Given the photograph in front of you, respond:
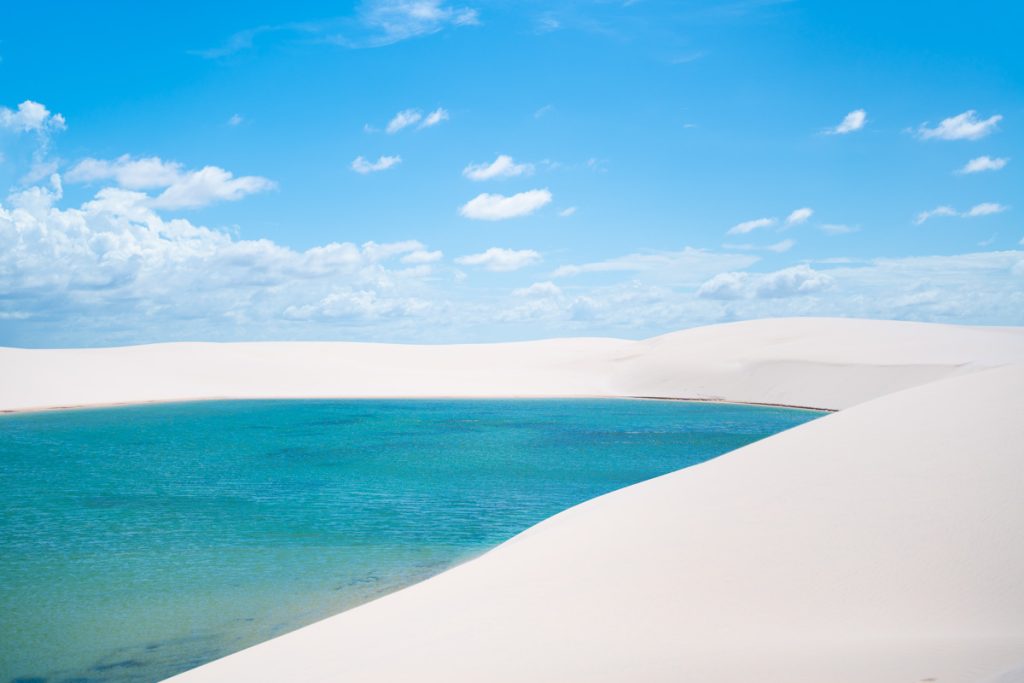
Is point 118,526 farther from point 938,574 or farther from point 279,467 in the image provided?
point 938,574

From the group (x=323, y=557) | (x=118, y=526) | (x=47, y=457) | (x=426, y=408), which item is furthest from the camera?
(x=426, y=408)

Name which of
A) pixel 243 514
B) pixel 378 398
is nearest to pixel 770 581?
pixel 243 514

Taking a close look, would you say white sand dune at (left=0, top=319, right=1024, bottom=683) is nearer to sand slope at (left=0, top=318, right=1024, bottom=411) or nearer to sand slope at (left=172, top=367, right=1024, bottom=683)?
sand slope at (left=172, top=367, right=1024, bottom=683)

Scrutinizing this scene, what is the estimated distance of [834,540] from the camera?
Answer: 8.26 meters

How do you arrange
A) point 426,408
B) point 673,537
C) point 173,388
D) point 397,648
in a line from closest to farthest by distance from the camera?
point 397,648, point 673,537, point 426,408, point 173,388

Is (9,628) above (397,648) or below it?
below

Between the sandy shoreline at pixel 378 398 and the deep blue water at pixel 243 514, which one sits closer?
the deep blue water at pixel 243 514

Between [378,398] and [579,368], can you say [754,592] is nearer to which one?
[378,398]

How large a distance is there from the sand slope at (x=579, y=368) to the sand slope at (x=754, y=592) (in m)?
41.8

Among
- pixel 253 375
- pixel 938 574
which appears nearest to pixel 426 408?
pixel 253 375

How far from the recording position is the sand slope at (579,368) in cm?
5303

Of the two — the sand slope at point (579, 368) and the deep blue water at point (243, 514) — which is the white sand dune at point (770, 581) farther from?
the sand slope at point (579, 368)

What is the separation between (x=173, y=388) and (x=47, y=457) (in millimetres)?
38745

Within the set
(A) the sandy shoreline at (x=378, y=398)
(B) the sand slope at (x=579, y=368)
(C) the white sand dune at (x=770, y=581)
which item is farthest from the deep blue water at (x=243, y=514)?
(B) the sand slope at (x=579, y=368)
